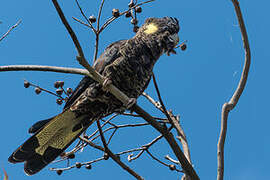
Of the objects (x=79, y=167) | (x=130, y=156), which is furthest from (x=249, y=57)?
(x=79, y=167)

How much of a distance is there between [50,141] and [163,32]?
158 centimetres

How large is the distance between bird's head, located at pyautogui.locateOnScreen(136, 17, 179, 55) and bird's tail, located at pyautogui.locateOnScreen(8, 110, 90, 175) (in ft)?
3.46

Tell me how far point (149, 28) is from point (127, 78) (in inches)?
27.3

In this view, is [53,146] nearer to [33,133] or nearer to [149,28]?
Result: [33,133]

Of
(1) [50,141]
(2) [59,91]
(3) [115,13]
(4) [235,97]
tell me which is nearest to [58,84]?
(2) [59,91]

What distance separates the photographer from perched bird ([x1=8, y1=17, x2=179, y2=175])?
289 centimetres

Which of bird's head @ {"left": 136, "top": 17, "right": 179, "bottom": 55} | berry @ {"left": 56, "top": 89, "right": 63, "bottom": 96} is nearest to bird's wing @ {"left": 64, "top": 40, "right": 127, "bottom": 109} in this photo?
berry @ {"left": 56, "top": 89, "right": 63, "bottom": 96}

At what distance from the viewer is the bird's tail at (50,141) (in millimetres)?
2812

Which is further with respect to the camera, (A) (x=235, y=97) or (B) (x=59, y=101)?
(B) (x=59, y=101)

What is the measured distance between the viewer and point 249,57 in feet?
8.08

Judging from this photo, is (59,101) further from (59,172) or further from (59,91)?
(59,172)

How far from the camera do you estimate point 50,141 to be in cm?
302

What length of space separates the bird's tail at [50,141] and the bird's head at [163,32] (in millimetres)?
1054

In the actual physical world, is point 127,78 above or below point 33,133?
above
